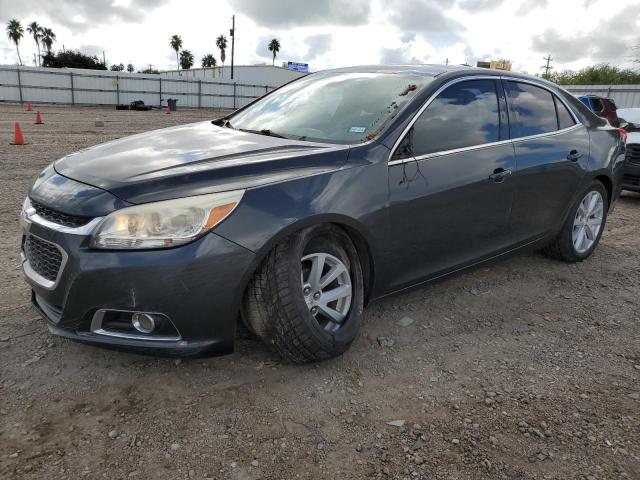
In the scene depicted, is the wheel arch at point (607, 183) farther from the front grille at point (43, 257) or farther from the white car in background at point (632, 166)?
the front grille at point (43, 257)

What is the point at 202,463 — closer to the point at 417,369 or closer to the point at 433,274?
the point at 417,369

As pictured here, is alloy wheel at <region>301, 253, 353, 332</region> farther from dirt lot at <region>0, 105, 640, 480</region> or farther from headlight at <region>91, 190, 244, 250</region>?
headlight at <region>91, 190, 244, 250</region>

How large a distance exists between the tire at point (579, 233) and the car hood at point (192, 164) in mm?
2681

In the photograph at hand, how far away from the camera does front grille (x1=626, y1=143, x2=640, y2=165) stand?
801cm

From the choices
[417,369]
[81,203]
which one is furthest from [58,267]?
[417,369]

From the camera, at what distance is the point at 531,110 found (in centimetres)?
421

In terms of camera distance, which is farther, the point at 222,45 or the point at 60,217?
the point at 222,45

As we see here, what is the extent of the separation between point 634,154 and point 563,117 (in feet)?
14.4

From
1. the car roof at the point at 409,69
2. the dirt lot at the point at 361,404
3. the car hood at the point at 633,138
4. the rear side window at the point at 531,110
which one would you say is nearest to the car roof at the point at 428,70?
the car roof at the point at 409,69

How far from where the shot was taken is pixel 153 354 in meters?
2.53

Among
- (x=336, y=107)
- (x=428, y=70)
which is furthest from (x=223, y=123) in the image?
(x=428, y=70)

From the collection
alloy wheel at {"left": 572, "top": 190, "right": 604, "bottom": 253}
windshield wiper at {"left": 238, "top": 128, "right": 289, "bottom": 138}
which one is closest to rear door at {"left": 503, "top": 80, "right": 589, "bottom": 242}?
alloy wheel at {"left": 572, "top": 190, "right": 604, "bottom": 253}

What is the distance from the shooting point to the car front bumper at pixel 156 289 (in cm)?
239

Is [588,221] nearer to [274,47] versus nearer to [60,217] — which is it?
[60,217]
